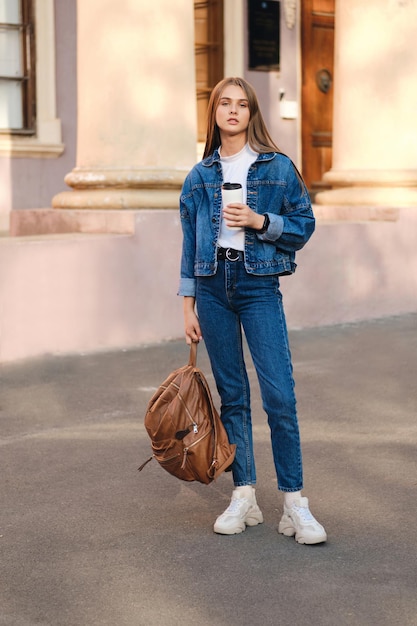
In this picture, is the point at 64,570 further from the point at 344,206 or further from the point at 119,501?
the point at 344,206

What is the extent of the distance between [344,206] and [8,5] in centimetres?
385

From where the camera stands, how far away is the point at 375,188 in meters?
9.99

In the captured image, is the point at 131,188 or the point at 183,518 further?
the point at 131,188

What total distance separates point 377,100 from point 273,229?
6502mm

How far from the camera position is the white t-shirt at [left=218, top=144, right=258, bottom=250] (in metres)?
3.81

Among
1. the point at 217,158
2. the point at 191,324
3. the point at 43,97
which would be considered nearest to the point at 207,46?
the point at 43,97

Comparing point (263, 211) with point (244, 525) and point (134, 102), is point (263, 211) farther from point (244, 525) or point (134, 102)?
point (134, 102)

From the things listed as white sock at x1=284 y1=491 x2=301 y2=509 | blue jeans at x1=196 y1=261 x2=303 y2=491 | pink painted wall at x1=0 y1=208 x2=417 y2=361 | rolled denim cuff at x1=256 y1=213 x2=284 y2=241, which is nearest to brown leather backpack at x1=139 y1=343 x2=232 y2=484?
blue jeans at x1=196 y1=261 x2=303 y2=491

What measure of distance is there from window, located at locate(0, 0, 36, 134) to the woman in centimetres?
730

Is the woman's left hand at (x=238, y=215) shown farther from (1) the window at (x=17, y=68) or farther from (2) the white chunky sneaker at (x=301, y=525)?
(1) the window at (x=17, y=68)

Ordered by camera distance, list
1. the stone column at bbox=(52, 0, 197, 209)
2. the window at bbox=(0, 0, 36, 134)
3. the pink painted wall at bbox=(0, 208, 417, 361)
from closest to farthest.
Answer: the pink painted wall at bbox=(0, 208, 417, 361), the stone column at bbox=(52, 0, 197, 209), the window at bbox=(0, 0, 36, 134)

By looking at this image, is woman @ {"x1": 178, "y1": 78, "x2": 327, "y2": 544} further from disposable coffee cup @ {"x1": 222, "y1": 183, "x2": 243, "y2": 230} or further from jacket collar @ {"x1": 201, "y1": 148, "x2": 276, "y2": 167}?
disposable coffee cup @ {"x1": 222, "y1": 183, "x2": 243, "y2": 230}

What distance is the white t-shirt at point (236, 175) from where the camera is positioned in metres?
3.81

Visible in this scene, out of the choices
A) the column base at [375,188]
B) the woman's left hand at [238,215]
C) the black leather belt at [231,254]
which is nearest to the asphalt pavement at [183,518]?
the black leather belt at [231,254]
